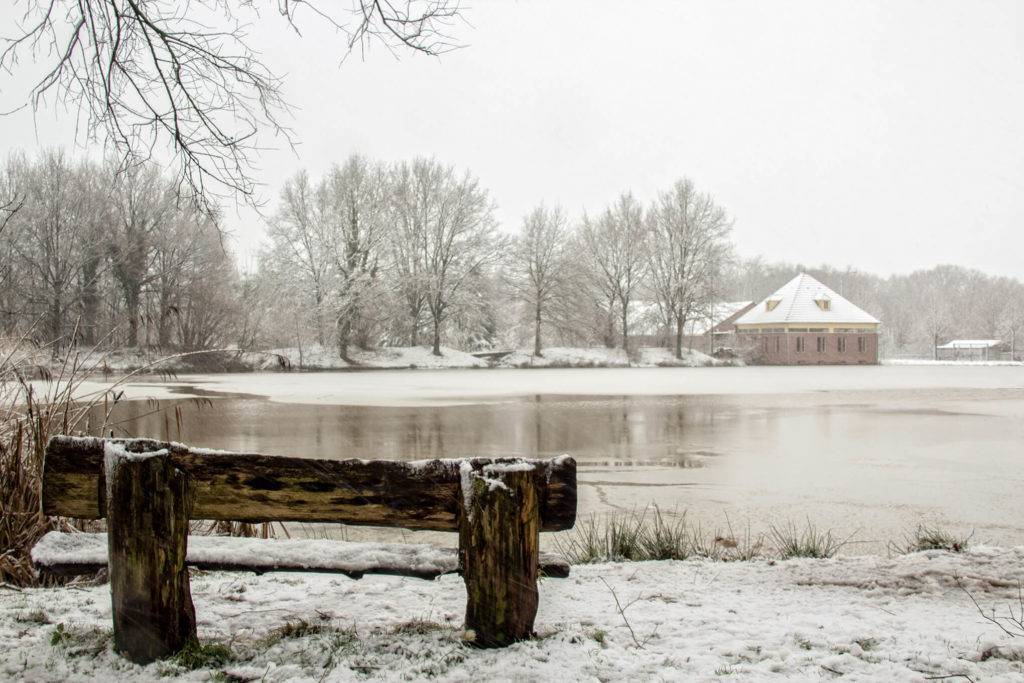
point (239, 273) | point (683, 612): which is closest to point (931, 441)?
point (683, 612)

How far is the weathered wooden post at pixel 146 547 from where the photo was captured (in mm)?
2746

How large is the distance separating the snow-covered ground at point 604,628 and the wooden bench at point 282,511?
0.59 feet

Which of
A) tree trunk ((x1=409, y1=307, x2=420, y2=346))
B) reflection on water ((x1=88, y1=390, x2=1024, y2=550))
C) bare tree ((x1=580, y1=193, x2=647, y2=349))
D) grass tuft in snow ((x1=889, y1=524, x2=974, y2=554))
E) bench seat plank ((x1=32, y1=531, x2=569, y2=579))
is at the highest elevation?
bare tree ((x1=580, y1=193, x2=647, y2=349))

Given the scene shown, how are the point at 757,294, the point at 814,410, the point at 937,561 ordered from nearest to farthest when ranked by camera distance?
the point at 937,561
the point at 814,410
the point at 757,294

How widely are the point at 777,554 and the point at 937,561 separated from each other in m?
1.10

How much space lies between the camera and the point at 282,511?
295 centimetres

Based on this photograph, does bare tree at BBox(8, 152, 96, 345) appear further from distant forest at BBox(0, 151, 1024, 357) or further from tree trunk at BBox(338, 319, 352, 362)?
tree trunk at BBox(338, 319, 352, 362)

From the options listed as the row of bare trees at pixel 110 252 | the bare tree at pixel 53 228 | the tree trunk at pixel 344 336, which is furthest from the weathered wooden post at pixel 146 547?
the tree trunk at pixel 344 336

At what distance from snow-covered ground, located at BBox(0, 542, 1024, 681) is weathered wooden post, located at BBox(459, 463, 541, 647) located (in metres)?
0.13

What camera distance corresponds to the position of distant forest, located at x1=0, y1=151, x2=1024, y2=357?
34.0 meters

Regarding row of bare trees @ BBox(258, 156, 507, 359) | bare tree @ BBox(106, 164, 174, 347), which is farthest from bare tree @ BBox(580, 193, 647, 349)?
bare tree @ BBox(106, 164, 174, 347)

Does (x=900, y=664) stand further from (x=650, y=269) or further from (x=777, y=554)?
(x=650, y=269)

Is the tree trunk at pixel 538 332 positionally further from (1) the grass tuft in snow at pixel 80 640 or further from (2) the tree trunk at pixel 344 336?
(1) the grass tuft in snow at pixel 80 640

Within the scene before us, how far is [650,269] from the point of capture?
5309cm
